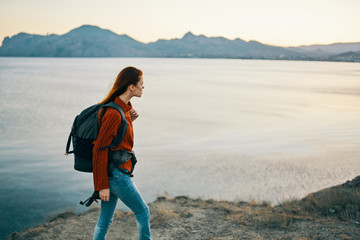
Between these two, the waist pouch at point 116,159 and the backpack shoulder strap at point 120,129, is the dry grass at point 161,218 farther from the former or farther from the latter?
the backpack shoulder strap at point 120,129

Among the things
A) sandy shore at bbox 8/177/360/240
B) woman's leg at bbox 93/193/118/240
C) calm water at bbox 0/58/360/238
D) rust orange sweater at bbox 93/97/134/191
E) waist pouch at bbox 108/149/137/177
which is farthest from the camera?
calm water at bbox 0/58/360/238

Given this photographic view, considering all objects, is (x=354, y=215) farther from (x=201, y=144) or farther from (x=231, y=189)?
(x=201, y=144)

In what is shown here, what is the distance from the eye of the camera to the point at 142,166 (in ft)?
36.8

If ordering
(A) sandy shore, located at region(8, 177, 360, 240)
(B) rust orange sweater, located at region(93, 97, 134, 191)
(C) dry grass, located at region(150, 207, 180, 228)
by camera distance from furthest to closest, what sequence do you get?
1. (C) dry grass, located at region(150, 207, 180, 228)
2. (A) sandy shore, located at region(8, 177, 360, 240)
3. (B) rust orange sweater, located at region(93, 97, 134, 191)

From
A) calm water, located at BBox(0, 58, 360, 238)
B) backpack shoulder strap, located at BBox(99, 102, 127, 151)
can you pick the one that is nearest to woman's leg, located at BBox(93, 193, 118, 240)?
backpack shoulder strap, located at BBox(99, 102, 127, 151)

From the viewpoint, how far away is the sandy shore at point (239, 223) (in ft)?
16.3

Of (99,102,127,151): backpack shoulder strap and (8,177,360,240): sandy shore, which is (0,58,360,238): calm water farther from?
(99,102,127,151): backpack shoulder strap

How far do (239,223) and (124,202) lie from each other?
324 cm

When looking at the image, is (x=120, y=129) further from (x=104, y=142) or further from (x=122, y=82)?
(x=122, y=82)

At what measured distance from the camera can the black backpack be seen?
8.82 feet

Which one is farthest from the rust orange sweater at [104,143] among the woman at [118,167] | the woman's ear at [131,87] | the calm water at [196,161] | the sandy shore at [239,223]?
the calm water at [196,161]

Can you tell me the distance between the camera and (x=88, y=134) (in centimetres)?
272

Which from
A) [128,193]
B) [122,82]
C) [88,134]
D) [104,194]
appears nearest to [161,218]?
[128,193]

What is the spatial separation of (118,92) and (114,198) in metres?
1.05
